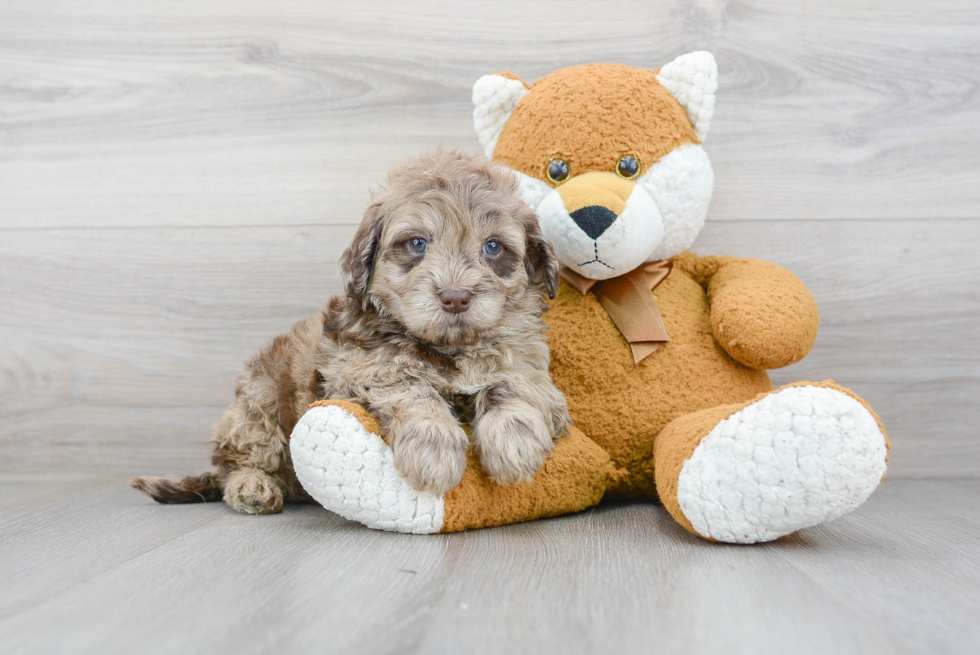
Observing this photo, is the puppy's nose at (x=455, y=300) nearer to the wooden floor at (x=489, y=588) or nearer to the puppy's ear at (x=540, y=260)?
the puppy's ear at (x=540, y=260)

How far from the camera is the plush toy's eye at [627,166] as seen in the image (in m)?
1.87

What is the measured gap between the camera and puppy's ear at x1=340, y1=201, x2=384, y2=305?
5.68 ft

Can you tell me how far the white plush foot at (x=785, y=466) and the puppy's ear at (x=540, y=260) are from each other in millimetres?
555

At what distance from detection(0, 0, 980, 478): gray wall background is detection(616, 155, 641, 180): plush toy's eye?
0.75 m

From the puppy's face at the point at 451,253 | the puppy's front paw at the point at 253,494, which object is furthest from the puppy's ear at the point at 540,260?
the puppy's front paw at the point at 253,494

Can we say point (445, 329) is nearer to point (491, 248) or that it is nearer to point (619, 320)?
point (491, 248)

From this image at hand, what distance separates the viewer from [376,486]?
1.54m

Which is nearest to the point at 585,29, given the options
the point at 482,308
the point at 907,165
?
the point at 907,165

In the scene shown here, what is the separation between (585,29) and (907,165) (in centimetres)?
121

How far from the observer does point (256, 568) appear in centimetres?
140

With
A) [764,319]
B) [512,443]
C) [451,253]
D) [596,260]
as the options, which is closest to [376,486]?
[512,443]

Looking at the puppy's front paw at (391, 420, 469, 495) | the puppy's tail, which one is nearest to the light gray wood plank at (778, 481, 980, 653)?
the puppy's front paw at (391, 420, 469, 495)

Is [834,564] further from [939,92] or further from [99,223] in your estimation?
[99,223]

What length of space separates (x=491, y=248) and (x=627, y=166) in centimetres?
45
